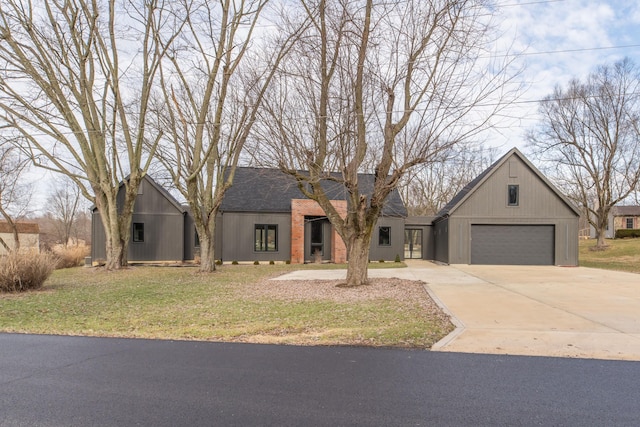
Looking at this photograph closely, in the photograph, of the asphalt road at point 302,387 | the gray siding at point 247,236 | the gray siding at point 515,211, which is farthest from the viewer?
the gray siding at point 247,236

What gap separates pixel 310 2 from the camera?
1145 cm

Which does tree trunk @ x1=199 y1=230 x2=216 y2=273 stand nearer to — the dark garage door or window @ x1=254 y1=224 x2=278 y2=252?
window @ x1=254 y1=224 x2=278 y2=252

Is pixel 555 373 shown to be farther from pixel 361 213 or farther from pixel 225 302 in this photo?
pixel 361 213

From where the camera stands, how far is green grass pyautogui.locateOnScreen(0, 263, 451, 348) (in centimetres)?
Answer: 653

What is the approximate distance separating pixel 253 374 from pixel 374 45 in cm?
894

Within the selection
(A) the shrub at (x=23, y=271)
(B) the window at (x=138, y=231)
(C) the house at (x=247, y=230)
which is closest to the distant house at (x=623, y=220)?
(C) the house at (x=247, y=230)

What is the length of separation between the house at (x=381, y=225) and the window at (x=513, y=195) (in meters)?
0.05

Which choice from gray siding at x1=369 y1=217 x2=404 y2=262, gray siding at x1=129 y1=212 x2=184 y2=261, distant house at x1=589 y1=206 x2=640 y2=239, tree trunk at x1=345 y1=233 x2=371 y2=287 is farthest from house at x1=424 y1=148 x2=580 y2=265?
distant house at x1=589 y1=206 x2=640 y2=239

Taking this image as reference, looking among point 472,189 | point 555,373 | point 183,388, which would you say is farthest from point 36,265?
point 472,189

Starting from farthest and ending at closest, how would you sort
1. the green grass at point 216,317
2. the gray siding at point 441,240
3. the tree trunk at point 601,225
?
the tree trunk at point 601,225
the gray siding at point 441,240
the green grass at point 216,317

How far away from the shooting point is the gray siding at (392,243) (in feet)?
81.5

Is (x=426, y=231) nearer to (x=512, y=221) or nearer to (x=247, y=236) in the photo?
(x=512, y=221)

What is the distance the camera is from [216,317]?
8062 millimetres

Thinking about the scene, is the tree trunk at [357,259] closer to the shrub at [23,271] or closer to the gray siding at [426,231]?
the shrub at [23,271]
